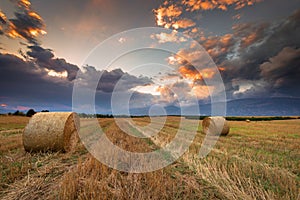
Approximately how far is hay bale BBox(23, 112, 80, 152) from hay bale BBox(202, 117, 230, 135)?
1072 centimetres

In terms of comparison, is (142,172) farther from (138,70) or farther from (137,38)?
(137,38)

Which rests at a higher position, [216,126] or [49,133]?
[49,133]

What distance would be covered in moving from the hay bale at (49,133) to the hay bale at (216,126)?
35.2 feet

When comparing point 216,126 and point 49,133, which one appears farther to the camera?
point 216,126

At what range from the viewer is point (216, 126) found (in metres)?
14.7

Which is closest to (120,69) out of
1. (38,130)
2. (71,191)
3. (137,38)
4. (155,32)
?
(137,38)

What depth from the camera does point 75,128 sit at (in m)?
8.37

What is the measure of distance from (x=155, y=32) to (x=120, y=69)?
2.67 metres

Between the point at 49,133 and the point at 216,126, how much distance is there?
11.7 meters

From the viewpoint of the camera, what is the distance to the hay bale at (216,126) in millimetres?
14461

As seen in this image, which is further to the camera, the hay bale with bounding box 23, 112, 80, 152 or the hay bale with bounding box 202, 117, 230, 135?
the hay bale with bounding box 202, 117, 230, 135

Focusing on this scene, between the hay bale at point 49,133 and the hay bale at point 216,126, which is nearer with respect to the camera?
the hay bale at point 49,133

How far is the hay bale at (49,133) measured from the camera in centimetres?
689

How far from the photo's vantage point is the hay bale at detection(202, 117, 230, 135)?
47.4ft
